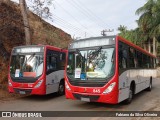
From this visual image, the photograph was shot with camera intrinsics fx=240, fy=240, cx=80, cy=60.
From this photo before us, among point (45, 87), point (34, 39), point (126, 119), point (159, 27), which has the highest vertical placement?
point (159, 27)

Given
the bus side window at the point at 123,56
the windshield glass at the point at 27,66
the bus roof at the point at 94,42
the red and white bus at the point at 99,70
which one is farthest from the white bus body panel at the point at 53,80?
the bus side window at the point at 123,56

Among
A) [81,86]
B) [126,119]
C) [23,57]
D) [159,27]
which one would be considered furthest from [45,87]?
[159,27]

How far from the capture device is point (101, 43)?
966 cm

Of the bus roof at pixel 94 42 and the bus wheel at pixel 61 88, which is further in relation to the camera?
the bus wheel at pixel 61 88

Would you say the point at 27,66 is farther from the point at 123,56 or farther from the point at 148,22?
the point at 148,22

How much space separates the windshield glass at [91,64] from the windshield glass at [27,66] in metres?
2.15

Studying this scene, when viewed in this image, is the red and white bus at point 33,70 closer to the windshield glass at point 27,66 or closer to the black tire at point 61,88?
the windshield glass at point 27,66

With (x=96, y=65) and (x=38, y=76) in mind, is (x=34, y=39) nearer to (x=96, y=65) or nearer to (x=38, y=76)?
(x=38, y=76)

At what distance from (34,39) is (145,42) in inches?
1202

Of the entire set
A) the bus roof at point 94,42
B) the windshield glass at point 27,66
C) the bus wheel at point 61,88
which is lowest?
the bus wheel at point 61,88

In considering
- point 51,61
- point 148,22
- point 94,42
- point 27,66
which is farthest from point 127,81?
point 148,22

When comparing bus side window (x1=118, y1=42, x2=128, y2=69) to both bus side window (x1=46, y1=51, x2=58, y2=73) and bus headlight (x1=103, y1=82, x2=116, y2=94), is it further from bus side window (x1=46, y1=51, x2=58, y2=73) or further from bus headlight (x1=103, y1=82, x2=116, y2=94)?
bus side window (x1=46, y1=51, x2=58, y2=73)

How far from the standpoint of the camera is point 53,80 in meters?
12.5

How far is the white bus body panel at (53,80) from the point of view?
12.0m
